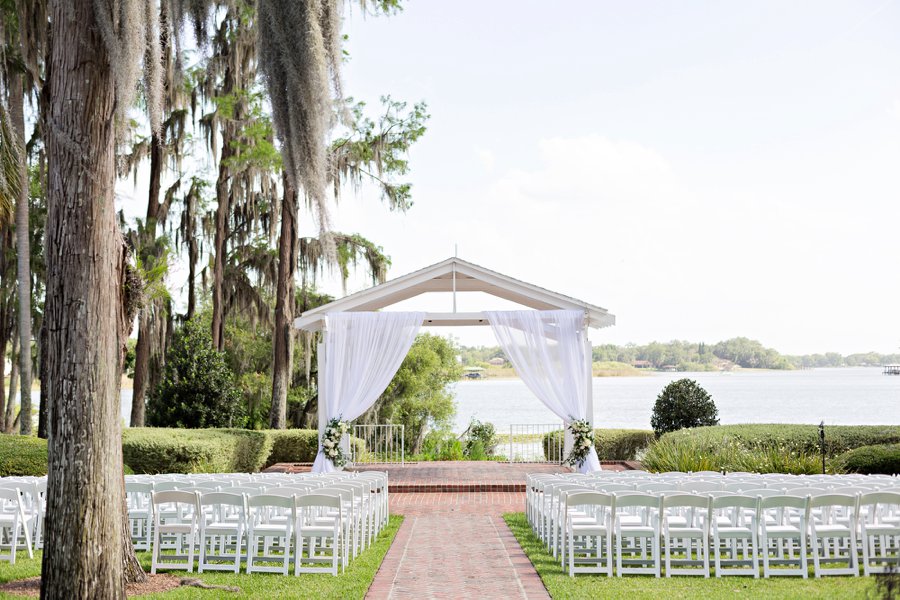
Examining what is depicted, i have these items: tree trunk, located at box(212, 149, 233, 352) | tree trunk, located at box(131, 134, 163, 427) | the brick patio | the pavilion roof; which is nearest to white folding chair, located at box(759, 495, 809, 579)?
the brick patio

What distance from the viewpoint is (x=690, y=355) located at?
226 feet

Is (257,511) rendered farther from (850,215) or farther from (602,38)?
(850,215)

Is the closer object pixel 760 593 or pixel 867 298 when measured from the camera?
pixel 760 593

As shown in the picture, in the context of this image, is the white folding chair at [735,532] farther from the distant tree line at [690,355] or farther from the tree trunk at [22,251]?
the distant tree line at [690,355]

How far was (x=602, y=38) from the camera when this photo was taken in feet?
99.8

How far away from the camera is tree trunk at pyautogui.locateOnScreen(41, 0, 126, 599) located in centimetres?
549

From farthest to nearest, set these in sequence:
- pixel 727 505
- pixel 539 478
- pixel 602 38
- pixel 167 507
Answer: pixel 602 38, pixel 539 478, pixel 167 507, pixel 727 505

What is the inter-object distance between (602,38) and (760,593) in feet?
87.8

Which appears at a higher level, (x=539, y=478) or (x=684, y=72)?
(x=684, y=72)

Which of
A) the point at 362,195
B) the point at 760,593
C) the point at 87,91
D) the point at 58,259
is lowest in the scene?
the point at 760,593

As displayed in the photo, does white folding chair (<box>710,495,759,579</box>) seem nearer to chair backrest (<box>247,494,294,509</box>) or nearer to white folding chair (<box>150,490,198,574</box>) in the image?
chair backrest (<box>247,494,294,509</box>)

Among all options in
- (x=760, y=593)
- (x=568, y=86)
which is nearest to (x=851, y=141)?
(x=568, y=86)

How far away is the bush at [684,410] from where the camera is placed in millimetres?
18047

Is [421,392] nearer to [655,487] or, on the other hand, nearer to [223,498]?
[655,487]
